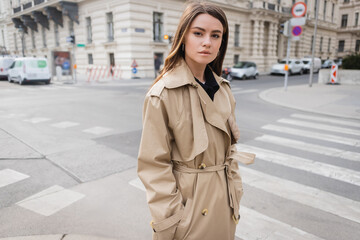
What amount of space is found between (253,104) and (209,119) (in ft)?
32.2

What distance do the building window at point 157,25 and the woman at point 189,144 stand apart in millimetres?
22700

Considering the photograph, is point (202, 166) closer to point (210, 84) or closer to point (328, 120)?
point (210, 84)

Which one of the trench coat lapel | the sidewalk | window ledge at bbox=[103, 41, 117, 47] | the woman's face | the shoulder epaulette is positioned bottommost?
the sidewalk

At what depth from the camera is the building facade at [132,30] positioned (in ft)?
72.2

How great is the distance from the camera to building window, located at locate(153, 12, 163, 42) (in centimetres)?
2303

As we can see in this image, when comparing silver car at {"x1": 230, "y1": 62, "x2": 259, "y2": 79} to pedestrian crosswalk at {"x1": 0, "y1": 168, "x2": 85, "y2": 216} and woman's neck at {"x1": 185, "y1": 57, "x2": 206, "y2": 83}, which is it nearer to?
pedestrian crosswalk at {"x1": 0, "y1": 168, "x2": 85, "y2": 216}

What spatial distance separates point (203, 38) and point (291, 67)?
29990 mm

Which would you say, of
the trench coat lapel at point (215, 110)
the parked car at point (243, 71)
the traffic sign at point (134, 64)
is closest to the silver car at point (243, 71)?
the parked car at point (243, 71)

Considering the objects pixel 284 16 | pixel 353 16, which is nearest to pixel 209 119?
pixel 284 16

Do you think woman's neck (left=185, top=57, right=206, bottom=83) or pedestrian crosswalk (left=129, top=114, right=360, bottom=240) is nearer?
woman's neck (left=185, top=57, right=206, bottom=83)

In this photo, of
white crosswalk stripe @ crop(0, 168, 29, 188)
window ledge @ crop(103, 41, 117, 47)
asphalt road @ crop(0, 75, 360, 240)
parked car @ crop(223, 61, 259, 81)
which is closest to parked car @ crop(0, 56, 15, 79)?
window ledge @ crop(103, 41, 117, 47)

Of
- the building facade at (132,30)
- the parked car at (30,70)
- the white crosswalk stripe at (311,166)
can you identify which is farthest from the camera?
the building facade at (132,30)

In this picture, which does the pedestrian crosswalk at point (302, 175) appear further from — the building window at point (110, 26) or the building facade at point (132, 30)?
the building window at point (110, 26)

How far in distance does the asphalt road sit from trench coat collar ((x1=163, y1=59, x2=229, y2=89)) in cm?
204
